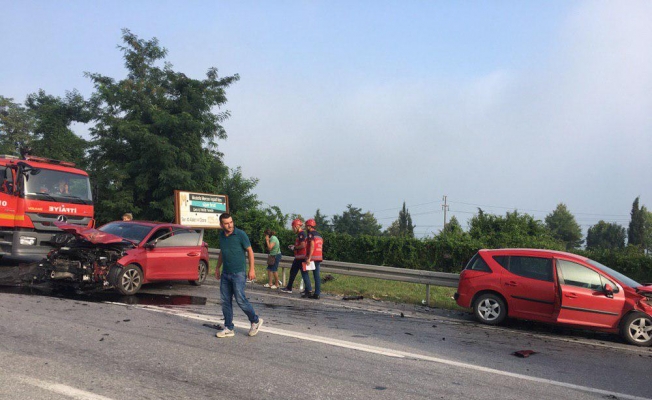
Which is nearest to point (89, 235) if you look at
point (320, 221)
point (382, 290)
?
point (382, 290)

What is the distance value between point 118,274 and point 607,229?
106522 mm

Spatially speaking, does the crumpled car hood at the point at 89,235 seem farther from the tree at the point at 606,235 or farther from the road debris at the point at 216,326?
the tree at the point at 606,235

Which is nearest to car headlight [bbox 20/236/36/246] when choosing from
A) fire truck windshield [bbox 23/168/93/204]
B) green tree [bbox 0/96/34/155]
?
fire truck windshield [bbox 23/168/93/204]

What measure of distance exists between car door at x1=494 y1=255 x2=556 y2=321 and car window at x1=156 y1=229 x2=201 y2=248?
7.13m

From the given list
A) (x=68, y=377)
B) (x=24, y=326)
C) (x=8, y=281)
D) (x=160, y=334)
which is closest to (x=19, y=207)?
(x=8, y=281)

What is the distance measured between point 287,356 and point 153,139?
23.6 meters

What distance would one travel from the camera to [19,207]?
520 inches

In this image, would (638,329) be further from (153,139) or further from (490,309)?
(153,139)

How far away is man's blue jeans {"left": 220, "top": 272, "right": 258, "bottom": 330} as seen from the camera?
7.03m

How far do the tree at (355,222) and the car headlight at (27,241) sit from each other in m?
85.0

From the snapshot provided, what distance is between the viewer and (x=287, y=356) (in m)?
6.04

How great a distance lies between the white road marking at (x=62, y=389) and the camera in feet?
14.2

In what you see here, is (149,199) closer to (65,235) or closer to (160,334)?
(65,235)

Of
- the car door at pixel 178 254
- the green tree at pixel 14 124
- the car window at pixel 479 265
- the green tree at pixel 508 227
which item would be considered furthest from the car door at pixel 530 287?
the green tree at pixel 14 124
